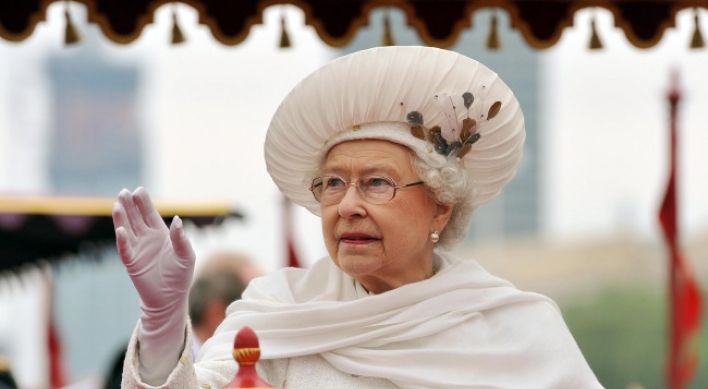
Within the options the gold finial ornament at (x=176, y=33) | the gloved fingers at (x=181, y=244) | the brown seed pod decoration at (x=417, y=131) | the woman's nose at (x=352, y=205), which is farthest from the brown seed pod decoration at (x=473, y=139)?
the gold finial ornament at (x=176, y=33)

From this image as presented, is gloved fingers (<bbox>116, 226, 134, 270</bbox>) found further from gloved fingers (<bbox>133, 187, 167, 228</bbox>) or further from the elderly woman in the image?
the elderly woman

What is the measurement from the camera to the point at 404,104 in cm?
449

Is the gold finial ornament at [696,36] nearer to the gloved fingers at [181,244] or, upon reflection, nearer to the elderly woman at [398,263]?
the elderly woman at [398,263]

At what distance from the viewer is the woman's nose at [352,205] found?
4332 millimetres

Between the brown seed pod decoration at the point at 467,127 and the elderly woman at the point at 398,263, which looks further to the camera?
the brown seed pod decoration at the point at 467,127

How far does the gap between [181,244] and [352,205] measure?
593mm

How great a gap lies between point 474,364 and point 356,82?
0.77 metres

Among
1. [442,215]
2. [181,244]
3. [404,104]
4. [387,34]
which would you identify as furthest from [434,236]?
[387,34]

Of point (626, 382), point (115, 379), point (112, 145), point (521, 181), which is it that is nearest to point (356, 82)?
point (115, 379)

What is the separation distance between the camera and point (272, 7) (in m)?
7.11

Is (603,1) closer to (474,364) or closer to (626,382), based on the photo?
(474,364)

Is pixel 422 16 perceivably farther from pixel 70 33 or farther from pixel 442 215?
pixel 442 215

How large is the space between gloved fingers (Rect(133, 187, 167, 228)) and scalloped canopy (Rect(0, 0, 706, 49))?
3.17 metres

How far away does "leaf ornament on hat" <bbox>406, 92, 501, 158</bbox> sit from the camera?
4.50 metres
